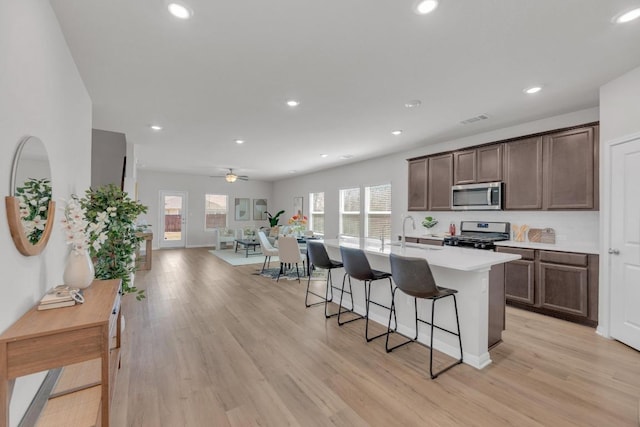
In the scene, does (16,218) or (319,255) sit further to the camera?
(319,255)

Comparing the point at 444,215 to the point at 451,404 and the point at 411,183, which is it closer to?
the point at 411,183

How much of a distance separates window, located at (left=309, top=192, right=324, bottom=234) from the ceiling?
490 cm

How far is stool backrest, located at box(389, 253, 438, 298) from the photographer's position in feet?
7.54

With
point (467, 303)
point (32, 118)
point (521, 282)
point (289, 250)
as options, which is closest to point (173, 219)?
point (289, 250)

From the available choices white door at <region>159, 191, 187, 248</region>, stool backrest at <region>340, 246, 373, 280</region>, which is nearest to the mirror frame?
stool backrest at <region>340, 246, 373, 280</region>

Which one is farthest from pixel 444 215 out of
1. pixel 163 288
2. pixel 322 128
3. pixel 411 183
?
pixel 163 288

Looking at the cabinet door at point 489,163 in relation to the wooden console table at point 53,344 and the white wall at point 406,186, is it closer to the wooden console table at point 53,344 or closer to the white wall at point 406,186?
the white wall at point 406,186

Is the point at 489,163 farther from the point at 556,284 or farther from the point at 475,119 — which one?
the point at 556,284

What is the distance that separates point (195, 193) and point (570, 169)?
33.8 feet

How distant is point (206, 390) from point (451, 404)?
5.81 ft

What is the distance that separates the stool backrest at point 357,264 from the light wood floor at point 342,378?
659 mm

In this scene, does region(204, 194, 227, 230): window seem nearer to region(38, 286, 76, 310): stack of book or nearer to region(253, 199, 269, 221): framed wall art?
region(253, 199, 269, 221): framed wall art

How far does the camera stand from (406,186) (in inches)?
236

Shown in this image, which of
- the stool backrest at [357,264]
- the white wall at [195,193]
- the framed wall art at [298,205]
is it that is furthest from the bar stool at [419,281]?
the white wall at [195,193]
